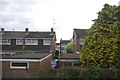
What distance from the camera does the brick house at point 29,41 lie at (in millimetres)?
36188

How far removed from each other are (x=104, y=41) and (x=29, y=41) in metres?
22.5

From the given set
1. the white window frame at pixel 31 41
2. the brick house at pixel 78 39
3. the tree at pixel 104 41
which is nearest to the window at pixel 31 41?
the white window frame at pixel 31 41

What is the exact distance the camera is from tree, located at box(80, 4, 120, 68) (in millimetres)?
15031

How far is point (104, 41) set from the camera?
599 inches

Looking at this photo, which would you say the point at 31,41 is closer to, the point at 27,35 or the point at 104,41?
the point at 27,35

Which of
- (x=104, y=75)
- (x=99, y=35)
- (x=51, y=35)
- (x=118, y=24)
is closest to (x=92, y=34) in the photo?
(x=99, y=35)

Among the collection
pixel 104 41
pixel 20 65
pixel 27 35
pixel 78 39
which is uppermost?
pixel 27 35

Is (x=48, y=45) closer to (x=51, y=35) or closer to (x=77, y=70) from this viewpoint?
(x=51, y=35)

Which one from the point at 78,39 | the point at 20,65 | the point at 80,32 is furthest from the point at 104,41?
the point at 80,32

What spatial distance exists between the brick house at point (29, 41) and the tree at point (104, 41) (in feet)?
66.5

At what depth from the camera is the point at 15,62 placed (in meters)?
16.6

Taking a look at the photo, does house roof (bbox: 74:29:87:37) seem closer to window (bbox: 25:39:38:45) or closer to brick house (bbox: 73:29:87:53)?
brick house (bbox: 73:29:87:53)

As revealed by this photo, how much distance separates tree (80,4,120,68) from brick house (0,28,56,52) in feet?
66.5

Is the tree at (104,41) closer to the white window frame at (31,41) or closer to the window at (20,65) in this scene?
the window at (20,65)
